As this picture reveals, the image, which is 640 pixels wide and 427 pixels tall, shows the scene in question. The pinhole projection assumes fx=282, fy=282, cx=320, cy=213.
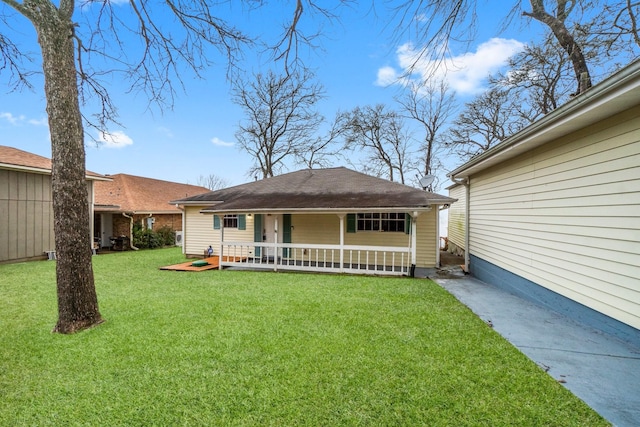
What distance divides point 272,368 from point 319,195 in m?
7.52

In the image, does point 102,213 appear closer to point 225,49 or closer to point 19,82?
point 19,82

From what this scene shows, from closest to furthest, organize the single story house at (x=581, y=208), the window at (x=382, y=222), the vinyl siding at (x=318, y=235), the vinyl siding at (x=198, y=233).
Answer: the single story house at (x=581, y=208)
the vinyl siding at (x=318, y=235)
the window at (x=382, y=222)
the vinyl siding at (x=198, y=233)

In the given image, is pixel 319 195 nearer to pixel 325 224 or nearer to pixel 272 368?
pixel 325 224

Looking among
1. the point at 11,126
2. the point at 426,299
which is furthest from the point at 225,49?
the point at 11,126

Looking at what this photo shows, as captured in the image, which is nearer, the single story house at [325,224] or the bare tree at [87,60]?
the bare tree at [87,60]

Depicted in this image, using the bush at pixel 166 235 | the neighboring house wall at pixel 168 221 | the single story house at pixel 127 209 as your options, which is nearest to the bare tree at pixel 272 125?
the neighboring house wall at pixel 168 221

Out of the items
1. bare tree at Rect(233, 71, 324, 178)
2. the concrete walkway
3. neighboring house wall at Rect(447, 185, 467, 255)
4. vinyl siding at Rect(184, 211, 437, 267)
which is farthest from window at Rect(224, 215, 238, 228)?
bare tree at Rect(233, 71, 324, 178)

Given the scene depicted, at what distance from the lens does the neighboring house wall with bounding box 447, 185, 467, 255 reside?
41.3ft

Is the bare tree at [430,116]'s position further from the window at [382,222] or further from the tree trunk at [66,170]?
the tree trunk at [66,170]

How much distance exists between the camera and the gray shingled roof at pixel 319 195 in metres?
8.60

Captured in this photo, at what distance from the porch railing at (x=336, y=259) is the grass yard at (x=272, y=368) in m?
2.92

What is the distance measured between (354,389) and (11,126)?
1350 centimetres

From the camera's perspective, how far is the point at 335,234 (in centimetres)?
1041

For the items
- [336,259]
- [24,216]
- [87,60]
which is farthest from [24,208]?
[336,259]
